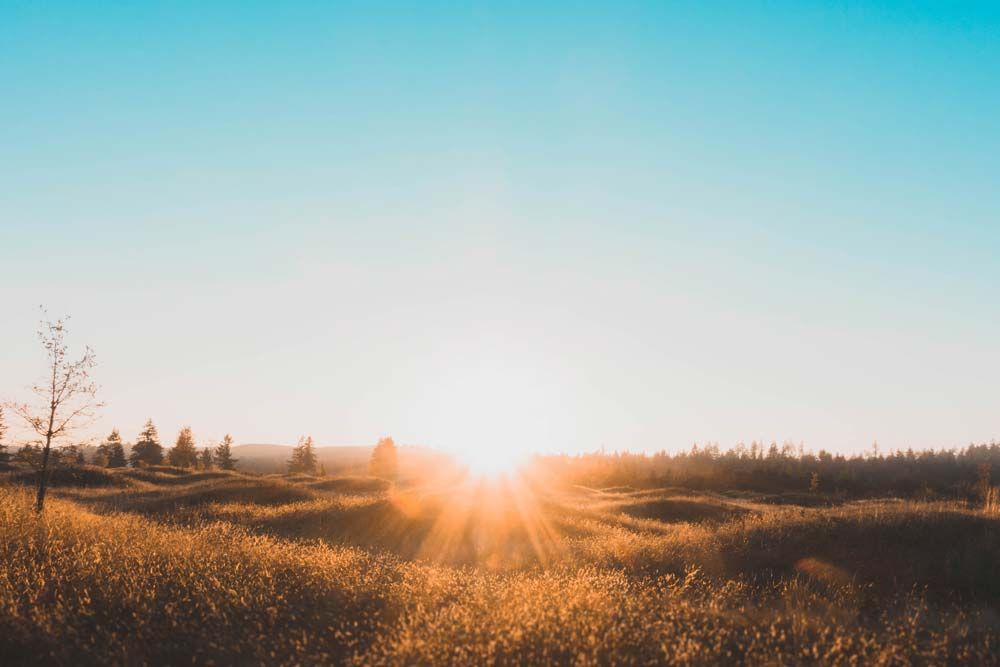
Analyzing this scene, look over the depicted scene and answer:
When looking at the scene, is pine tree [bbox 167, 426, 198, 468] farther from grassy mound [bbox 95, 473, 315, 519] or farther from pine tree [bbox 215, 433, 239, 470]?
grassy mound [bbox 95, 473, 315, 519]

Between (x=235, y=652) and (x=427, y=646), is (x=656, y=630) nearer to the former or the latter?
(x=427, y=646)

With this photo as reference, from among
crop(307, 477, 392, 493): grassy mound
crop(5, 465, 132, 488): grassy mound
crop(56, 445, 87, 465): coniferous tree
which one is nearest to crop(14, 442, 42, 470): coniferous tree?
crop(56, 445, 87, 465): coniferous tree

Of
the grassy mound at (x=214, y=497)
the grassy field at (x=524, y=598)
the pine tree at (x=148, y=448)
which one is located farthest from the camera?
the pine tree at (x=148, y=448)

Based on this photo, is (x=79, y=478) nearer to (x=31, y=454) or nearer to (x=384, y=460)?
(x=31, y=454)

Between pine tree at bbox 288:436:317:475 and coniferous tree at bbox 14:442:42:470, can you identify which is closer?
coniferous tree at bbox 14:442:42:470

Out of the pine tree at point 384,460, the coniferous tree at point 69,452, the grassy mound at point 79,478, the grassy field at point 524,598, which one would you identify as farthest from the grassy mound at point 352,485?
the pine tree at point 384,460

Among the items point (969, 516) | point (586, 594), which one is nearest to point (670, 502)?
point (969, 516)

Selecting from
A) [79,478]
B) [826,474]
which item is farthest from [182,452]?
[826,474]

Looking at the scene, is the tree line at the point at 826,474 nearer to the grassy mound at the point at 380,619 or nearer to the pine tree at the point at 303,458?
the pine tree at the point at 303,458

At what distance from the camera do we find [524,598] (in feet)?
24.2

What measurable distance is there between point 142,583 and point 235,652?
2.43 m

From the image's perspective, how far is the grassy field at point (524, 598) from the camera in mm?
5992

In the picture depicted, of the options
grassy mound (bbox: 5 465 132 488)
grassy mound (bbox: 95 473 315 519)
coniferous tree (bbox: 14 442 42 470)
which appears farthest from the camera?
grassy mound (bbox: 5 465 132 488)

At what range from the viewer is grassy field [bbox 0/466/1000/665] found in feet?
19.7
